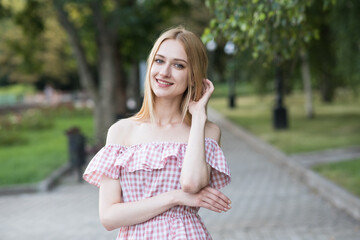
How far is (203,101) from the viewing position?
2.43 m

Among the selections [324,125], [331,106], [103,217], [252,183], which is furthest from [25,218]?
[331,106]

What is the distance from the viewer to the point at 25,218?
776cm

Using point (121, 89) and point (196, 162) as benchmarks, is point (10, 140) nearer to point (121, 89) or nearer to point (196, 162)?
point (121, 89)

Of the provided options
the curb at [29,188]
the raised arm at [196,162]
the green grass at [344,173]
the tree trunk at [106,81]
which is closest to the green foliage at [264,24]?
the raised arm at [196,162]

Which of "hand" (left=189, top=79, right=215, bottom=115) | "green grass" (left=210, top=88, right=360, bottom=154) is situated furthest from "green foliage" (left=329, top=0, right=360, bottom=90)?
"hand" (left=189, top=79, right=215, bottom=115)

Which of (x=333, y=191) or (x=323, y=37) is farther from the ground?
(x=323, y=37)

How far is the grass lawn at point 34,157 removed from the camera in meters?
11.2

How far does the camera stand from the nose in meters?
2.35

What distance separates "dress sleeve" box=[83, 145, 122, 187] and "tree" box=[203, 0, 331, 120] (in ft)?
6.23

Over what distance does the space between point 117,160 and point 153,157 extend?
168mm

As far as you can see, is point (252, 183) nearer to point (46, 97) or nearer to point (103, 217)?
point (103, 217)

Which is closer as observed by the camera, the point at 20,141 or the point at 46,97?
the point at 20,141

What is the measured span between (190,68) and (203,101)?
0.17m

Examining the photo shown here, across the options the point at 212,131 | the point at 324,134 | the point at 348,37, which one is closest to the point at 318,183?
the point at 348,37
